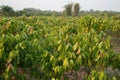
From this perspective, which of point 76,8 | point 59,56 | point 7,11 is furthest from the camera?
point 76,8

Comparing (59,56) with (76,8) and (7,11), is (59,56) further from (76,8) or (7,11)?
(76,8)

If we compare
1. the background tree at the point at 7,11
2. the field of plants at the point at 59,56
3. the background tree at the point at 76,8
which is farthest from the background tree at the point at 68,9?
the field of plants at the point at 59,56

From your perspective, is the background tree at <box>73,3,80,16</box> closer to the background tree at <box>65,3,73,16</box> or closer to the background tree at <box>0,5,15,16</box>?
the background tree at <box>65,3,73,16</box>

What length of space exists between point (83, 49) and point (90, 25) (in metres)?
6.12

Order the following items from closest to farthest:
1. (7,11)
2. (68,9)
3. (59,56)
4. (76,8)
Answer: (59,56)
(7,11)
(76,8)
(68,9)

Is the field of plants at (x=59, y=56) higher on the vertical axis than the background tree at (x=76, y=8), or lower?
higher

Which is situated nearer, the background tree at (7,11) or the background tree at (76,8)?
the background tree at (7,11)

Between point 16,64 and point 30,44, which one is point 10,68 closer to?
point 16,64

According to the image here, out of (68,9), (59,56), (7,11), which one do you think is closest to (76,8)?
(68,9)

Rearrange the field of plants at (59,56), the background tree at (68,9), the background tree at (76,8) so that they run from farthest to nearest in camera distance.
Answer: the background tree at (68,9), the background tree at (76,8), the field of plants at (59,56)

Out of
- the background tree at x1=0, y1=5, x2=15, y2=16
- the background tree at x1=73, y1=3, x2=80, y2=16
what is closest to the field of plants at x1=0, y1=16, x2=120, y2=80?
the background tree at x1=0, y1=5, x2=15, y2=16

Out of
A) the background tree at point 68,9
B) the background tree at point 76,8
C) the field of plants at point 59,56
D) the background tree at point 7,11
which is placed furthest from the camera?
the background tree at point 68,9

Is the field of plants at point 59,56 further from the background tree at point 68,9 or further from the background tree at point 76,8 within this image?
the background tree at point 68,9

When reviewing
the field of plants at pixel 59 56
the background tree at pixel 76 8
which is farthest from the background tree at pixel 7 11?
the field of plants at pixel 59 56
